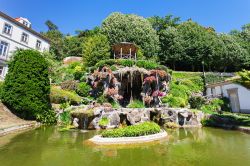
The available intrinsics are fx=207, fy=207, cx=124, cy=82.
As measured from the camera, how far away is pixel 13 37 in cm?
3659

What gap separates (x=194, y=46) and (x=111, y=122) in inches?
1284

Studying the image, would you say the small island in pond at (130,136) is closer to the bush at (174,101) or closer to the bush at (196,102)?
the bush at (174,101)

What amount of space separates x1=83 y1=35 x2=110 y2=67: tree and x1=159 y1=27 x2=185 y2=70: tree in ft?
46.7

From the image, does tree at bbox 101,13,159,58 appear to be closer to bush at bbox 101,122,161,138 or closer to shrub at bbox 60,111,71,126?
shrub at bbox 60,111,71,126

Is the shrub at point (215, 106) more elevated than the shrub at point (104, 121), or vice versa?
the shrub at point (215, 106)

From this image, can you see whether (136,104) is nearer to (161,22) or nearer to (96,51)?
(96,51)

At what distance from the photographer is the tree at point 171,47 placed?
155 ft

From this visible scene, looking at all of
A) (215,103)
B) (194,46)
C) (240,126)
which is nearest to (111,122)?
(240,126)

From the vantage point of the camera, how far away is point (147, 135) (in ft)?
47.0

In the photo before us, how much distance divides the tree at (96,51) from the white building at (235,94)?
70.7 ft

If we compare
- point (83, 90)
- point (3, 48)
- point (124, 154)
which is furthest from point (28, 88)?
point (3, 48)

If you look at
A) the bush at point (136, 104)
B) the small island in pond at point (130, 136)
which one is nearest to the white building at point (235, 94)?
the bush at point (136, 104)

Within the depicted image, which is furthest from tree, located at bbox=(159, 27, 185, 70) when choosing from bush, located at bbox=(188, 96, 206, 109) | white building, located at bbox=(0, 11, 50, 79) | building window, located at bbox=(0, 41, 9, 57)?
building window, located at bbox=(0, 41, 9, 57)

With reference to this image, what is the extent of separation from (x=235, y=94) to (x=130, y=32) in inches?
922
